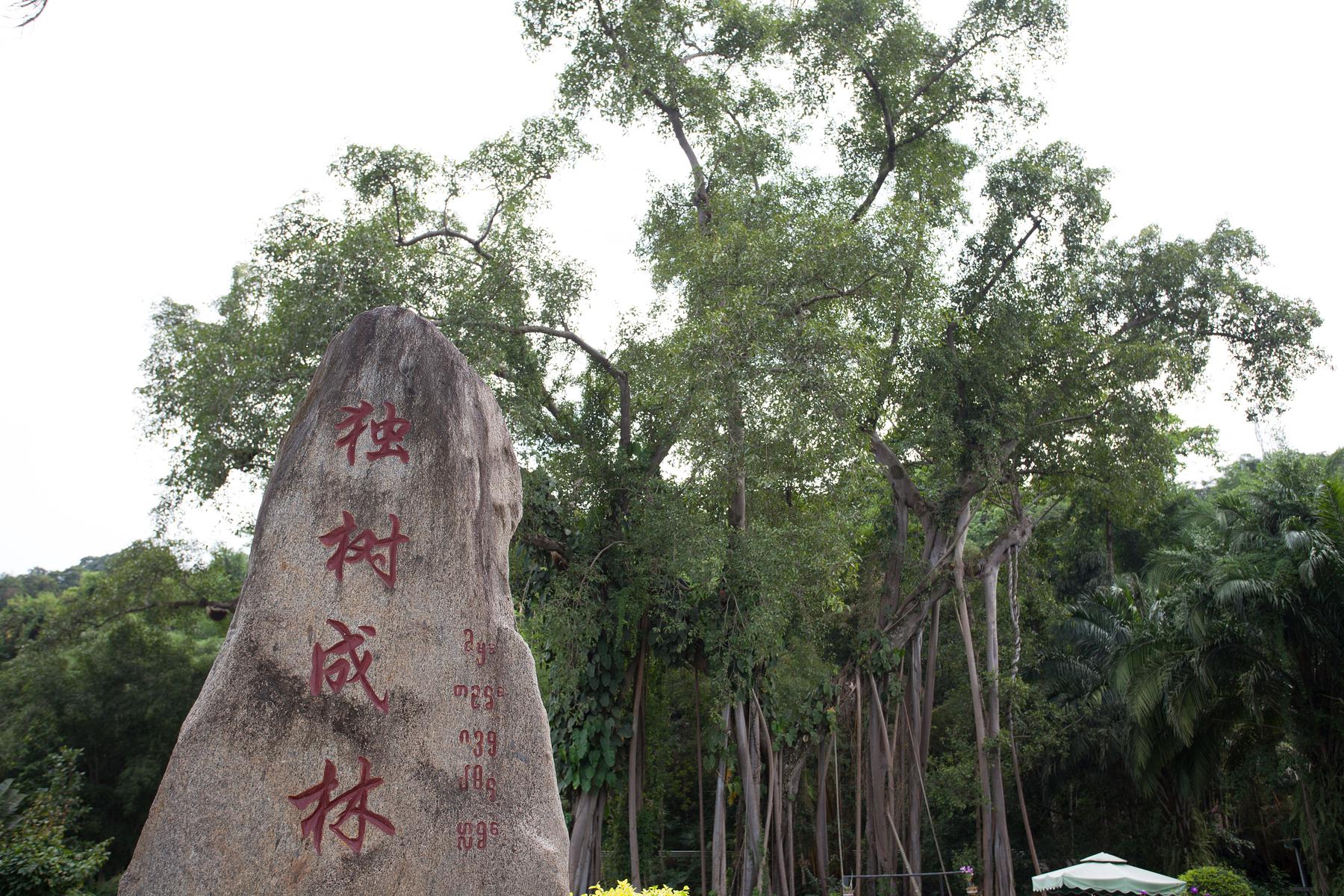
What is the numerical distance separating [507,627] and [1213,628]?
834 centimetres

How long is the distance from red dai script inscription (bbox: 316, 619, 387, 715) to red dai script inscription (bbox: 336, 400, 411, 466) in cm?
71

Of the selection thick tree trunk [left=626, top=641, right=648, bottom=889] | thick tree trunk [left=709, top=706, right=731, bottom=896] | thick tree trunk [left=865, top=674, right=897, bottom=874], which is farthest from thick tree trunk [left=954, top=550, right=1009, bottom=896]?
thick tree trunk [left=626, top=641, right=648, bottom=889]

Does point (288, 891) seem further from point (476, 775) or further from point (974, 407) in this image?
point (974, 407)

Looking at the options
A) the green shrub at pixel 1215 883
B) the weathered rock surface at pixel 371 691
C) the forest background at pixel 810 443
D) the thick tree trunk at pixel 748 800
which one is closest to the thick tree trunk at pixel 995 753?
the forest background at pixel 810 443

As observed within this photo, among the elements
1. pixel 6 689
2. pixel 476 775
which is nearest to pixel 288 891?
pixel 476 775

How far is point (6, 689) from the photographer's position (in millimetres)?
12617

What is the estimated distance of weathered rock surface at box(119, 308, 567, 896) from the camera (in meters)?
3.48

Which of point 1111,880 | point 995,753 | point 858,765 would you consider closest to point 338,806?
point 858,765

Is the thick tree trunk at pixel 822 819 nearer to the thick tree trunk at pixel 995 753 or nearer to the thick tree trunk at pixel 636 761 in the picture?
the thick tree trunk at pixel 995 753

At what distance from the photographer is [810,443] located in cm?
756

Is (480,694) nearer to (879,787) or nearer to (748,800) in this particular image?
(748,800)

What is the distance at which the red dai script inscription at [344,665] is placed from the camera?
3.73 metres

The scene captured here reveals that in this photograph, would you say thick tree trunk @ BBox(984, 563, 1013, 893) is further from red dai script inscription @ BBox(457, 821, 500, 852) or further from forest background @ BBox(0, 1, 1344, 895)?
red dai script inscription @ BBox(457, 821, 500, 852)

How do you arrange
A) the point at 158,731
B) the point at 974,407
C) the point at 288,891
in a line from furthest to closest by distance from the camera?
the point at 158,731, the point at 974,407, the point at 288,891
